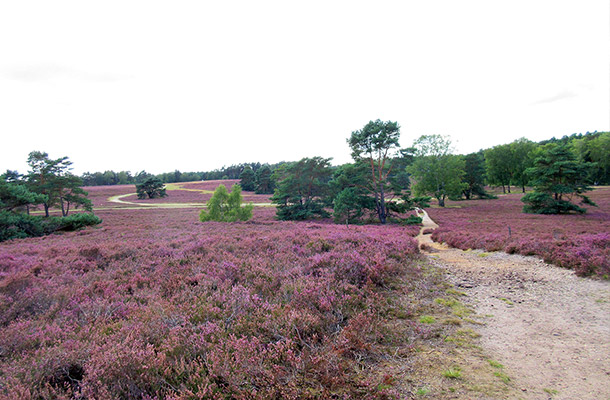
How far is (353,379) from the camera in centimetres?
305

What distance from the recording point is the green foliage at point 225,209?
23750 mm

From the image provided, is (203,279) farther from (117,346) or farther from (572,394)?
(572,394)

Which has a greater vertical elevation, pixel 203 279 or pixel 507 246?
pixel 203 279

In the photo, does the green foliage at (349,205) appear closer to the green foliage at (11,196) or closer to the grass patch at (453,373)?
the grass patch at (453,373)

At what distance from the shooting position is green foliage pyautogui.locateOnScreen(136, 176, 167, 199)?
71.9m

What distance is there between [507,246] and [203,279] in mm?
11385

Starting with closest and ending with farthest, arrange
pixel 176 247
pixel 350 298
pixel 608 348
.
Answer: pixel 608 348, pixel 350 298, pixel 176 247

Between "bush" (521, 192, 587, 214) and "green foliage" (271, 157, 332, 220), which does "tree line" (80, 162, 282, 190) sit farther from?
"bush" (521, 192, 587, 214)

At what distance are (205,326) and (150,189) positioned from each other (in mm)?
81163

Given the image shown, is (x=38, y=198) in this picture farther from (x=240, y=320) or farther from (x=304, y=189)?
(x=240, y=320)

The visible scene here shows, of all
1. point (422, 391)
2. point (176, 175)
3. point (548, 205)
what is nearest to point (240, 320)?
point (422, 391)

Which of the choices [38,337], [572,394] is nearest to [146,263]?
[38,337]

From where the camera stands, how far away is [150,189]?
239ft

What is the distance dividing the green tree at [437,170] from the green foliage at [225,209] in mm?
31425
